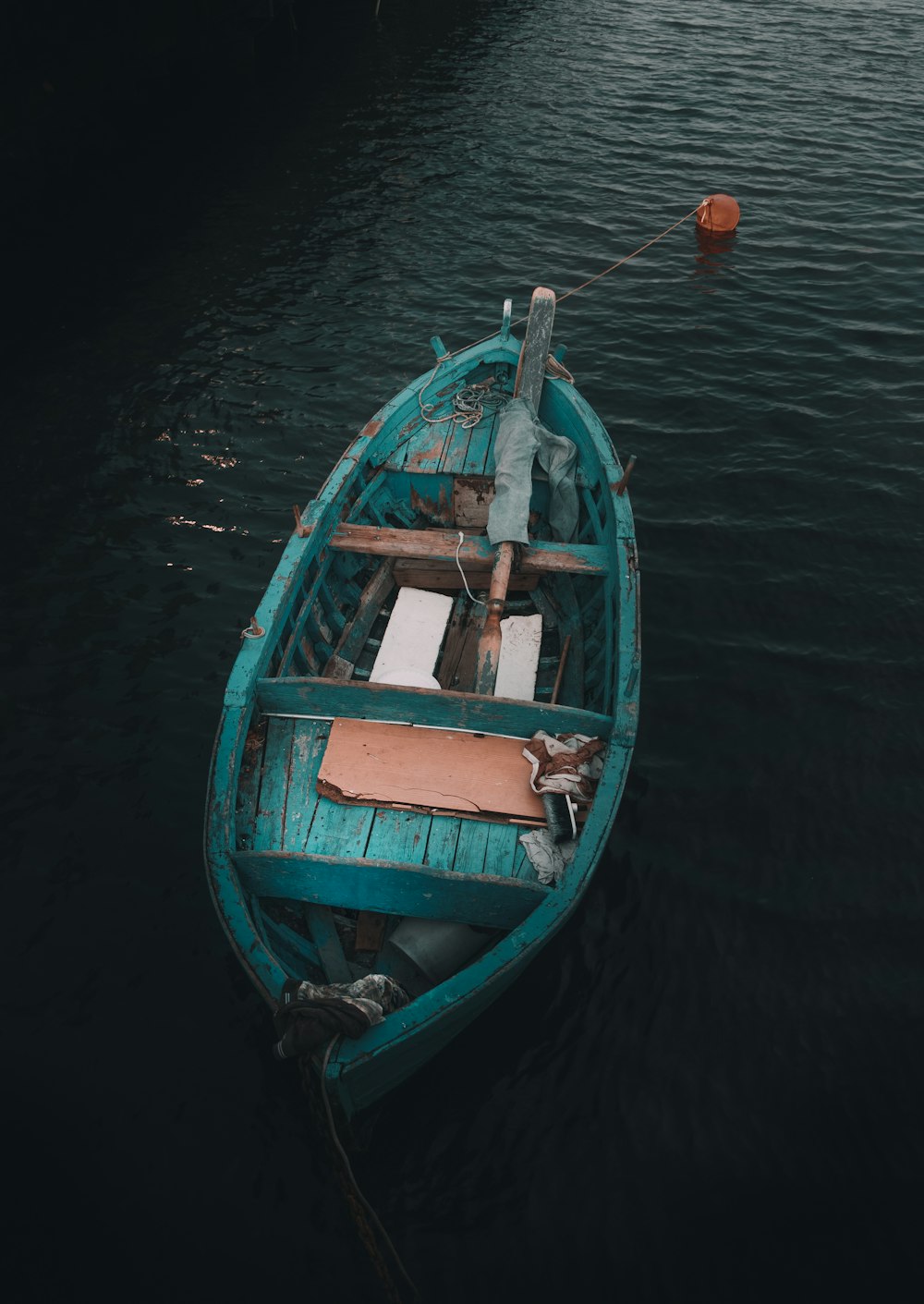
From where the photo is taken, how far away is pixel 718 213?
64.2 ft

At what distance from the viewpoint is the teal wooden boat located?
6547 millimetres

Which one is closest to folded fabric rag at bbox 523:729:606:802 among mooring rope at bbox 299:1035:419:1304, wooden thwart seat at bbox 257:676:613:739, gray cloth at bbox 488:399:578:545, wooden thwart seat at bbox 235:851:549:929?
wooden thwart seat at bbox 257:676:613:739

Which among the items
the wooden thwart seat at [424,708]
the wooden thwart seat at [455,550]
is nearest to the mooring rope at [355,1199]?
the wooden thwart seat at [424,708]

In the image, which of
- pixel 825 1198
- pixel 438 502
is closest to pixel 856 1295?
pixel 825 1198

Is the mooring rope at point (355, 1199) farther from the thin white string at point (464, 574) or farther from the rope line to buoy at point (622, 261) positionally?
the rope line to buoy at point (622, 261)

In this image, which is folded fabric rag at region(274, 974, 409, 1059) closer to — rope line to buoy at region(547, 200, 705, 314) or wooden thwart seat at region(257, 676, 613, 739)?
wooden thwart seat at region(257, 676, 613, 739)

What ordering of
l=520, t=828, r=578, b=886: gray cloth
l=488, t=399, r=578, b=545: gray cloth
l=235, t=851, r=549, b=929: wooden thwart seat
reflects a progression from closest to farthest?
l=235, t=851, r=549, b=929: wooden thwart seat, l=520, t=828, r=578, b=886: gray cloth, l=488, t=399, r=578, b=545: gray cloth

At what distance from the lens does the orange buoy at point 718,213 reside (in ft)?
63.8

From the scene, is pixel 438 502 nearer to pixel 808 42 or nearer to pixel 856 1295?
pixel 856 1295

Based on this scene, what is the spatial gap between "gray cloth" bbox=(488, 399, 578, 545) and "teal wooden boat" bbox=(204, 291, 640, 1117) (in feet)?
0.31

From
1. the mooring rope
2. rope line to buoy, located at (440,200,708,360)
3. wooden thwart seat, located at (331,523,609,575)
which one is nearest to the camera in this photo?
the mooring rope

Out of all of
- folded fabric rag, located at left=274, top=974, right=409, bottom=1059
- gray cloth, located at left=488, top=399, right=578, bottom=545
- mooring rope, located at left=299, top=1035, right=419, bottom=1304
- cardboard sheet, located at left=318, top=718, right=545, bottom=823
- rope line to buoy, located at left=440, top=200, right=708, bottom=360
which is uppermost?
rope line to buoy, located at left=440, top=200, right=708, bottom=360

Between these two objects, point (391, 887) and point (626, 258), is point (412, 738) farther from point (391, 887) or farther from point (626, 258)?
point (626, 258)

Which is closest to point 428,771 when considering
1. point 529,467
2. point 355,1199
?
point 355,1199
